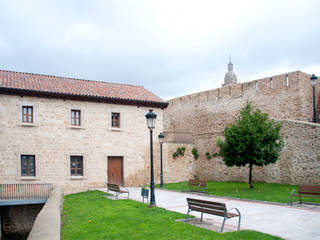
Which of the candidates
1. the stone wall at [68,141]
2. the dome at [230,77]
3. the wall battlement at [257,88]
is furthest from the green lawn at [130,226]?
the dome at [230,77]

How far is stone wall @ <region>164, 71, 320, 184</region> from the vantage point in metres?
17.6

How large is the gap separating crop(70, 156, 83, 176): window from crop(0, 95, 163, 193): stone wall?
327 mm

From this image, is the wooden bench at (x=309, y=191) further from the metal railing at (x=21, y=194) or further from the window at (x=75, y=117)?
the window at (x=75, y=117)

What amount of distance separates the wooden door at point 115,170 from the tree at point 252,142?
7970 mm

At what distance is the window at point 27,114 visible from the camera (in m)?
18.4

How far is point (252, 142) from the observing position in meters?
15.6

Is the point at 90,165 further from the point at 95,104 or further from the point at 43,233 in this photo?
the point at 43,233

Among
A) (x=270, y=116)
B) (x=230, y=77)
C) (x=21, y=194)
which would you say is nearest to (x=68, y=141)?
(x=21, y=194)

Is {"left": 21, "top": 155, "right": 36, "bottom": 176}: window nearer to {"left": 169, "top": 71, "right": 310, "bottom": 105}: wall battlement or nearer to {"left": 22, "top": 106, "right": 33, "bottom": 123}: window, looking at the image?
{"left": 22, "top": 106, "right": 33, "bottom": 123}: window

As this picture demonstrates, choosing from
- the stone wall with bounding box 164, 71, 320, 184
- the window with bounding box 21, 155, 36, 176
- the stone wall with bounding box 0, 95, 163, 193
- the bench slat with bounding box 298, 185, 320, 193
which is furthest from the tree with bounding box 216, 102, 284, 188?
the window with bounding box 21, 155, 36, 176

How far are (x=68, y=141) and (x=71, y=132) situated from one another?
23.8 inches

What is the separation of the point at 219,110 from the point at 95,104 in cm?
1172

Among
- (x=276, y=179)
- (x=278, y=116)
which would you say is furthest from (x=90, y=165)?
(x=278, y=116)

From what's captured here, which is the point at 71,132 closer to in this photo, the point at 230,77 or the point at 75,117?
the point at 75,117
